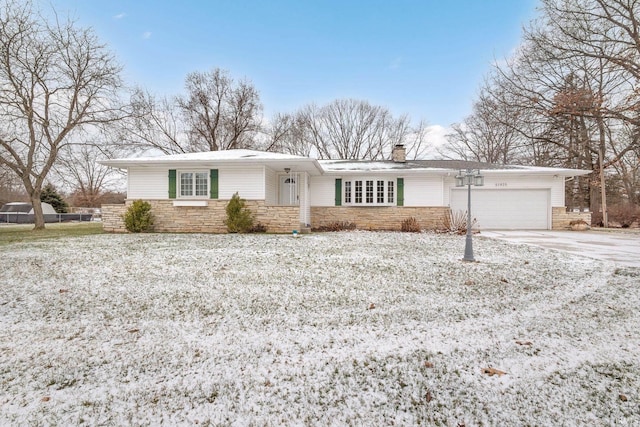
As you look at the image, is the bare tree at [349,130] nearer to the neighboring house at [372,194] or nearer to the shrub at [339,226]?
the neighboring house at [372,194]

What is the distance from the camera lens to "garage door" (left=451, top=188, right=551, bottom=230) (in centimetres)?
1392

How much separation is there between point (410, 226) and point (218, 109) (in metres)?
19.0

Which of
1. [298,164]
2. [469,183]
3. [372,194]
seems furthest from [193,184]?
[469,183]

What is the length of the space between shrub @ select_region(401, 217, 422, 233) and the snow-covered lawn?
23.2 feet

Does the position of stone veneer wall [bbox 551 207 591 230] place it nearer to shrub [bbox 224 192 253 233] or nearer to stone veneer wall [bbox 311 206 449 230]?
stone veneer wall [bbox 311 206 449 230]

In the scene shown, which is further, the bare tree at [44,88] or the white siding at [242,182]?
the bare tree at [44,88]

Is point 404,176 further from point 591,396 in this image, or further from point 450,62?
point 591,396

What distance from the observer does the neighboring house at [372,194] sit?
11.7 m

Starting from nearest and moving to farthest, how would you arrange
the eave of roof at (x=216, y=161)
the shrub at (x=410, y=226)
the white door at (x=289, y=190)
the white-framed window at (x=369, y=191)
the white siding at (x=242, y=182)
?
the eave of roof at (x=216, y=161), the white siding at (x=242, y=182), the shrub at (x=410, y=226), the white door at (x=289, y=190), the white-framed window at (x=369, y=191)

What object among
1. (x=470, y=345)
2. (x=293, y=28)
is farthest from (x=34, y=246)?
(x=293, y=28)

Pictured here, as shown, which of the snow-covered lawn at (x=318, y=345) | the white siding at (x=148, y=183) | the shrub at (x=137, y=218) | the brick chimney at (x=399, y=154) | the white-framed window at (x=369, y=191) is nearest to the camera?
the snow-covered lawn at (x=318, y=345)

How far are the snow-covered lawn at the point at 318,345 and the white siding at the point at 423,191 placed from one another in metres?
8.16

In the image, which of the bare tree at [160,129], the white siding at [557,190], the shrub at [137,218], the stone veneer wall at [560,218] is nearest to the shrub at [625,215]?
the stone veneer wall at [560,218]

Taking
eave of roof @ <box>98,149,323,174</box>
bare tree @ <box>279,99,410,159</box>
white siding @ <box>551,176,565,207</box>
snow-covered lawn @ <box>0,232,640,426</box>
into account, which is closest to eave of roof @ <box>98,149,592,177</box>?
eave of roof @ <box>98,149,323,174</box>
